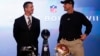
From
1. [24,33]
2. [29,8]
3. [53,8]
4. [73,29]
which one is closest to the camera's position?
[73,29]

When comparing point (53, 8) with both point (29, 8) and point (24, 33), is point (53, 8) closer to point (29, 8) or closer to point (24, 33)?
point (29, 8)

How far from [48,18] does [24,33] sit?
57 cm

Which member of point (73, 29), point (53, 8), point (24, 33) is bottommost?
point (24, 33)

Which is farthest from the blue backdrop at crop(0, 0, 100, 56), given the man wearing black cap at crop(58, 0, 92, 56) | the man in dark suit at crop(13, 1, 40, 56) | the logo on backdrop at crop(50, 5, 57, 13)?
the man wearing black cap at crop(58, 0, 92, 56)

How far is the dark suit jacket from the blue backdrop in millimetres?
132

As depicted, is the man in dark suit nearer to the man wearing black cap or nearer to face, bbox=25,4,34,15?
face, bbox=25,4,34,15

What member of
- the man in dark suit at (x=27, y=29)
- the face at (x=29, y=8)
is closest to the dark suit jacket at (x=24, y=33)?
the man in dark suit at (x=27, y=29)

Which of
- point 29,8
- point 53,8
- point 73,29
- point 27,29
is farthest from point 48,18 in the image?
point 73,29

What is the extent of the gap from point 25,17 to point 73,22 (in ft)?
2.77

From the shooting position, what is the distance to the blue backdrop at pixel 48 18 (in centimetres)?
491

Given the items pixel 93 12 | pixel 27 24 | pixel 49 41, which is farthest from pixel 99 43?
pixel 27 24

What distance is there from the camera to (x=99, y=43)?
5.10 m

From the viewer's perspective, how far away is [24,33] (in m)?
4.65

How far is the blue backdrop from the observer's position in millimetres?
4906
